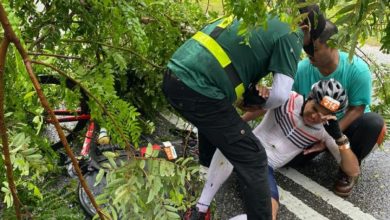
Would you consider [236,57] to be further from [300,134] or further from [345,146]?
[345,146]

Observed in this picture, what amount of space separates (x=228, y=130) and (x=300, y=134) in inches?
38.0

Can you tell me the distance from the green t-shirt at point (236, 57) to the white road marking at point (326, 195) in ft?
4.61

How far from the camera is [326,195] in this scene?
355 cm

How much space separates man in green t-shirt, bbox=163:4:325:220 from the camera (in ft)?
7.97

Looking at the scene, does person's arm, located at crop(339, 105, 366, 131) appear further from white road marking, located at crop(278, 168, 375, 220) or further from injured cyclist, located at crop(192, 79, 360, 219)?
white road marking, located at crop(278, 168, 375, 220)

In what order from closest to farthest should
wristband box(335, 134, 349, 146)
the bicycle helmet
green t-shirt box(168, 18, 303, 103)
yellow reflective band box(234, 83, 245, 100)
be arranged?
green t-shirt box(168, 18, 303, 103) → yellow reflective band box(234, 83, 245, 100) → the bicycle helmet → wristband box(335, 134, 349, 146)

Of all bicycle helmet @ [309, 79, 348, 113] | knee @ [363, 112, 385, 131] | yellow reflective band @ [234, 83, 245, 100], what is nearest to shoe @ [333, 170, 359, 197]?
knee @ [363, 112, 385, 131]

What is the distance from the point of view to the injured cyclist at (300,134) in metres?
3.09

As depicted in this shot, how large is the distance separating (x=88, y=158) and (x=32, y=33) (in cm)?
138

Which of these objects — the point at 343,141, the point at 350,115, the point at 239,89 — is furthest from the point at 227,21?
the point at 350,115

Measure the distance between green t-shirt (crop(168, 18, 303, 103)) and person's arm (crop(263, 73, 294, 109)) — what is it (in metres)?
0.03

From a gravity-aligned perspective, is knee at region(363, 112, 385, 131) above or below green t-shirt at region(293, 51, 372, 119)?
below

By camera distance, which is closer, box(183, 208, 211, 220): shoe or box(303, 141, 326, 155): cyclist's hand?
box(183, 208, 211, 220): shoe

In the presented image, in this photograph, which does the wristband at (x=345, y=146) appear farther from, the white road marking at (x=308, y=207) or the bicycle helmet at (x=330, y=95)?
the white road marking at (x=308, y=207)
